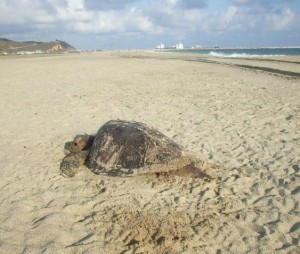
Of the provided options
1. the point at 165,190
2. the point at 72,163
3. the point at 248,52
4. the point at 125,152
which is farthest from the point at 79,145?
the point at 248,52

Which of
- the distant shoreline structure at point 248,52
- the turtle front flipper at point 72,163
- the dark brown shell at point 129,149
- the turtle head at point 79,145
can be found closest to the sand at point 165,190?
the turtle front flipper at point 72,163

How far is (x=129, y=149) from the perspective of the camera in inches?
218

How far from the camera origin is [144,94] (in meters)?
12.7

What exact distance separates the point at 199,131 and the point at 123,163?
305cm

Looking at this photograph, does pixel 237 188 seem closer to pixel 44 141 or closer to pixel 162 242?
pixel 162 242

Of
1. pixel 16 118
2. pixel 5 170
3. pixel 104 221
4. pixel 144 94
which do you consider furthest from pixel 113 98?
pixel 104 221

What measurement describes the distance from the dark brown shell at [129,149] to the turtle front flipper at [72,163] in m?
0.18

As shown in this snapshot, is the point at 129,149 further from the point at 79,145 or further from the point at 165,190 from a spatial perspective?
the point at 79,145

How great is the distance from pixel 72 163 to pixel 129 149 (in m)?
1.11

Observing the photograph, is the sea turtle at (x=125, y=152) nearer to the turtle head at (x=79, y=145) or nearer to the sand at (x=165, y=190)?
the sand at (x=165, y=190)

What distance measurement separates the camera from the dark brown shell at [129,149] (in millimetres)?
5445

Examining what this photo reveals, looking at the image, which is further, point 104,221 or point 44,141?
point 44,141

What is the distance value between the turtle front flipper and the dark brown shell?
→ 0.59 ft

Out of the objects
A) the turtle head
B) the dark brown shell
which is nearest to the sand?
the dark brown shell
